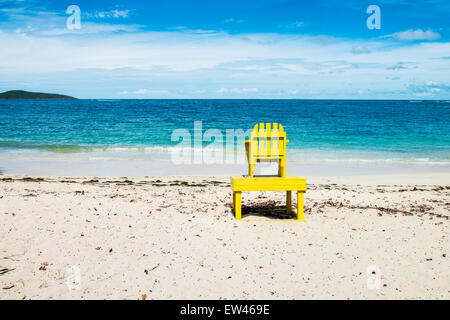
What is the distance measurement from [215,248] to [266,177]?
1515 millimetres

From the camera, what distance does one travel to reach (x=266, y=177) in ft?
18.6

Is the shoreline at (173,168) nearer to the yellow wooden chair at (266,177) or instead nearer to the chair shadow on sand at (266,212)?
the chair shadow on sand at (266,212)

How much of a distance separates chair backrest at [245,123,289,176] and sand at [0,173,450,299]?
1.00 metres

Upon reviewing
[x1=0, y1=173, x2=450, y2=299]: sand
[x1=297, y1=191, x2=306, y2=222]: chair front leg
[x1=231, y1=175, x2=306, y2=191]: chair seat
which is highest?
[x1=231, y1=175, x2=306, y2=191]: chair seat

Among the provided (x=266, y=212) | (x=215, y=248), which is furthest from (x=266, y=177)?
(x=215, y=248)

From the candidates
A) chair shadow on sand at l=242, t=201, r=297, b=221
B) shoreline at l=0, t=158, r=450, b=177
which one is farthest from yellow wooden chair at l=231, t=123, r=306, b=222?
shoreline at l=0, t=158, r=450, b=177

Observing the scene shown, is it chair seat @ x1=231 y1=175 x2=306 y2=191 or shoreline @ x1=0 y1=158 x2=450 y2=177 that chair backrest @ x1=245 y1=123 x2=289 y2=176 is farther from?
shoreline @ x1=0 y1=158 x2=450 y2=177

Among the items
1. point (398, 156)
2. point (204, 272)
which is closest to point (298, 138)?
point (398, 156)

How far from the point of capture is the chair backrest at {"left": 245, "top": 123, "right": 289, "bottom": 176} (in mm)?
5598


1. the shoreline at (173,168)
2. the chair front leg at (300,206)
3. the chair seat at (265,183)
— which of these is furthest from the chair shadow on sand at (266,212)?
the shoreline at (173,168)
